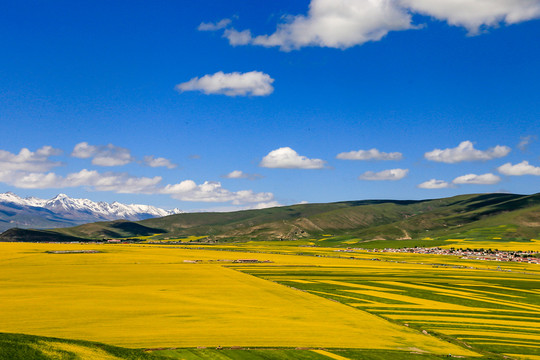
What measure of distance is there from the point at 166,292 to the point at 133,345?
1294 inches

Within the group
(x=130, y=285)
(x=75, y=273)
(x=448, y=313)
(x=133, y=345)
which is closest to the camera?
(x=133, y=345)

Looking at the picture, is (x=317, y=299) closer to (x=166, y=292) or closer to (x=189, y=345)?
(x=166, y=292)

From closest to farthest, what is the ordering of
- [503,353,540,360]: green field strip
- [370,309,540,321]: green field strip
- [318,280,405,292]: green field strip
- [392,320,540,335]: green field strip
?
[503,353,540,360]: green field strip < [392,320,540,335]: green field strip < [370,309,540,321]: green field strip < [318,280,405,292]: green field strip

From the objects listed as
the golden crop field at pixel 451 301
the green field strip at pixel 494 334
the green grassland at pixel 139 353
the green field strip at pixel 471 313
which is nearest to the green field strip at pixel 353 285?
the golden crop field at pixel 451 301

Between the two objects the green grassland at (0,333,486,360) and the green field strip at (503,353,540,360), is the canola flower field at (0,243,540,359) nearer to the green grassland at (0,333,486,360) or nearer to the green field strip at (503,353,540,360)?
the green grassland at (0,333,486,360)

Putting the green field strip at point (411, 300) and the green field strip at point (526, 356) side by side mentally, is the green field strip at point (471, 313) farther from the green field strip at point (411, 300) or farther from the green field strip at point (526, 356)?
the green field strip at point (526, 356)

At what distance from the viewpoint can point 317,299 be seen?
6681 centimetres

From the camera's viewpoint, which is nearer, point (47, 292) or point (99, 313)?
point (99, 313)

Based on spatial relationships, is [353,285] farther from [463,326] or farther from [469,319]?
[463,326]

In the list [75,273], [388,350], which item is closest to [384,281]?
[388,350]

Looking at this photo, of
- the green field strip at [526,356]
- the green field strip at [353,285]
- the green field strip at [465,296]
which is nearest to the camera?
the green field strip at [526,356]

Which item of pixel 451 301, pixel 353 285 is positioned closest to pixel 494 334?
pixel 451 301

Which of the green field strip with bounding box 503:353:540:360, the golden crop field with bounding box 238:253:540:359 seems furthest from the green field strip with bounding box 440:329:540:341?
the green field strip with bounding box 503:353:540:360

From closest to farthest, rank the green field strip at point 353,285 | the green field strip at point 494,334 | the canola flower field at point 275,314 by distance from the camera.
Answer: the canola flower field at point 275,314 < the green field strip at point 494,334 < the green field strip at point 353,285
